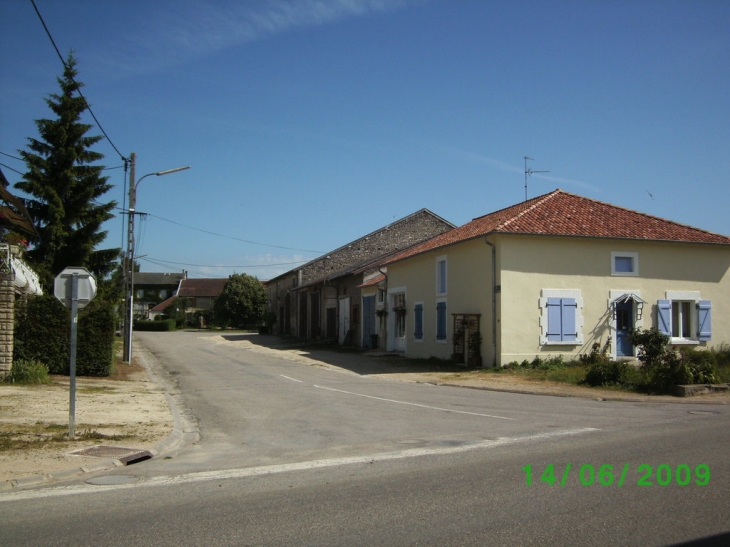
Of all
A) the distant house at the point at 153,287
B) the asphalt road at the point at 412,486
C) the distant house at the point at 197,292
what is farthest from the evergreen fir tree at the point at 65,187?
the distant house at the point at 153,287

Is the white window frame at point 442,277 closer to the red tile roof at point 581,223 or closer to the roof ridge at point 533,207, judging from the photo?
the red tile roof at point 581,223

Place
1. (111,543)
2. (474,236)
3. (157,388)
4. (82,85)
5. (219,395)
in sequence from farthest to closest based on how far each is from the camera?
(82,85) < (474,236) < (157,388) < (219,395) < (111,543)

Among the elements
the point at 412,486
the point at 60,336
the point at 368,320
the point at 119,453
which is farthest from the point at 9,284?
the point at 368,320

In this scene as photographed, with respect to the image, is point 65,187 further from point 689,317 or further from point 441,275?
point 689,317

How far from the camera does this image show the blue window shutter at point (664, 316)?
890 inches

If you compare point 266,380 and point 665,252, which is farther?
point 665,252

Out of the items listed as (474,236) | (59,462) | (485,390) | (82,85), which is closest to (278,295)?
(82,85)

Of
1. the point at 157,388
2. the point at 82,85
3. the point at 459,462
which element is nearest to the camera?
the point at 459,462

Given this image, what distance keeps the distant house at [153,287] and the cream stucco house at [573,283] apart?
3172 inches

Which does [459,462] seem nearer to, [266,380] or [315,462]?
[315,462]

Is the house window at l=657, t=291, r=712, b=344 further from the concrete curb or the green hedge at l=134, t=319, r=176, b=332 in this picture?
the green hedge at l=134, t=319, r=176, b=332

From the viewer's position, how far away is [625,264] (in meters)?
22.7

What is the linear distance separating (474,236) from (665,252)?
7.14 metres

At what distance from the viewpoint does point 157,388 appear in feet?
57.2
